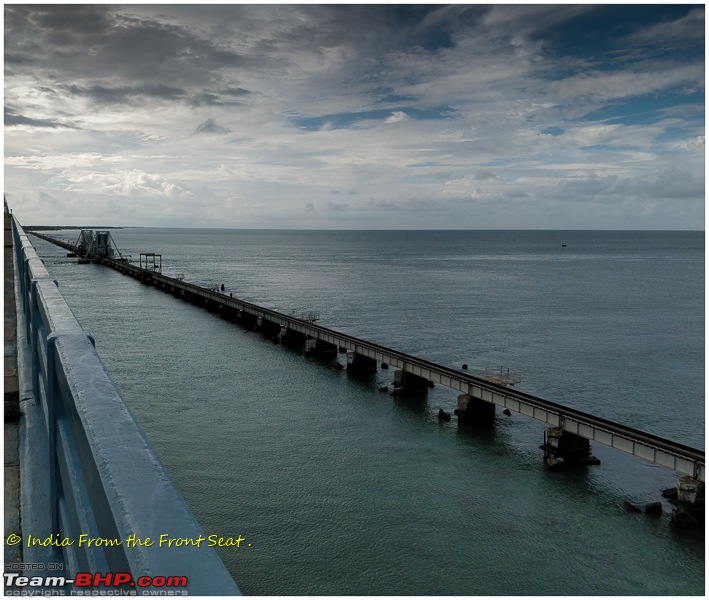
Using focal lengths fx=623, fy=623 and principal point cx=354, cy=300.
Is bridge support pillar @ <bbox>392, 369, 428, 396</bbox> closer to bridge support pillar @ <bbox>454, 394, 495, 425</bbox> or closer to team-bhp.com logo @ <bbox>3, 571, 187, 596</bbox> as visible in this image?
bridge support pillar @ <bbox>454, 394, 495, 425</bbox>

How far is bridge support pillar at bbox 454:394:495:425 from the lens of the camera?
120ft

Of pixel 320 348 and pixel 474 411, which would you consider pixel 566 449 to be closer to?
pixel 474 411

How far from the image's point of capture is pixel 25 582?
4.57 metres

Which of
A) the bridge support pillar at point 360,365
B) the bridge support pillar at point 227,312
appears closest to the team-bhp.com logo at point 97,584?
the bridge support pillar at point 360,365

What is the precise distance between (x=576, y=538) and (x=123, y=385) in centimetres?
3114

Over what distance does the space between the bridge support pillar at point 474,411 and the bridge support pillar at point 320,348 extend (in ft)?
63.0

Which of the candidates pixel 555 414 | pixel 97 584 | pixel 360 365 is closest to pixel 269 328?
pixel 360 365

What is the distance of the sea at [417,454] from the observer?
22.0m

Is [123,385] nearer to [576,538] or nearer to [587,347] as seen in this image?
[576,538]

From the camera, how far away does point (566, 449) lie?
3116cm

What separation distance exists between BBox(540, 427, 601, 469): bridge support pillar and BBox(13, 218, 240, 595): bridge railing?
28676 mm

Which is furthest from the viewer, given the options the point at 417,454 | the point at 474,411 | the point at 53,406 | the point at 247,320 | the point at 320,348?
the point at 247,320

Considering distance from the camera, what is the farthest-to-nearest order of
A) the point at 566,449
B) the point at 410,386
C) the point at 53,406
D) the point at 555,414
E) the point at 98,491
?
the point at 410,386, the point at 555,414, the point at 566,449, the point at 53,406, the point at 98,491

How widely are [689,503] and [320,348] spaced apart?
34.0m
